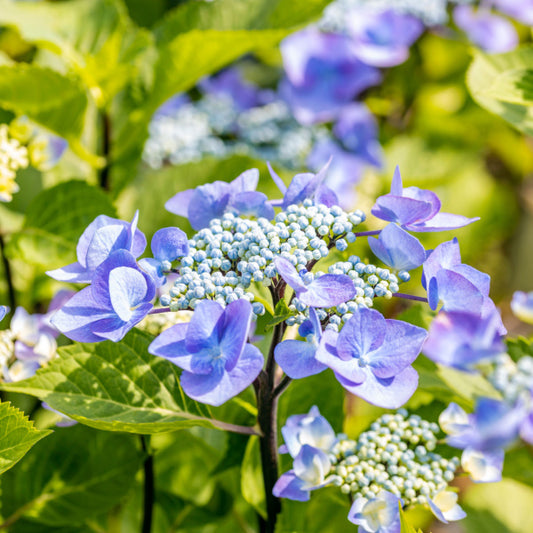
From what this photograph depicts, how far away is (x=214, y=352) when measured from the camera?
40 cm

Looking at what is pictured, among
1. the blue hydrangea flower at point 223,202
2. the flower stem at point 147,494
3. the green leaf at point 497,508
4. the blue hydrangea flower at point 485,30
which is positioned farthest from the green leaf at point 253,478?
the blue hydrangea flower at point 485,30

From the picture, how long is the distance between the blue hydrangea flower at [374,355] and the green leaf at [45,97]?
49cm

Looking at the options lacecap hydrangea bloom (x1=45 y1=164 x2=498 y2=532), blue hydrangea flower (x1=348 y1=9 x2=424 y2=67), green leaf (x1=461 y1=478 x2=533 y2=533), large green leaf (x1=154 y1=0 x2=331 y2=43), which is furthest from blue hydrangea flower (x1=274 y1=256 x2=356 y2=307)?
blue hydrangea flower (x1=348 y1=9 x2=424 y2=67)

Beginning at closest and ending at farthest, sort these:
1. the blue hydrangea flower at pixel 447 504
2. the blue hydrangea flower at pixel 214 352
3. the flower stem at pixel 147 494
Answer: the blue hydrangea flower at pixel 214 352 < the blue hydrangea flower at pixel 447 504 < the flower stem at pixel 147 494

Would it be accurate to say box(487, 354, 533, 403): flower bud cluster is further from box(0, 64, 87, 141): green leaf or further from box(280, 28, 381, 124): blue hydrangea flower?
box(280, 28, 381, 124): blue hydrangea flower

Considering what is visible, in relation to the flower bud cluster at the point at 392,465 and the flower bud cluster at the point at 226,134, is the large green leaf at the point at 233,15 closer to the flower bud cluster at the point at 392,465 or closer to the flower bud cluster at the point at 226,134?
the flower bud cluster at the point at 226,134

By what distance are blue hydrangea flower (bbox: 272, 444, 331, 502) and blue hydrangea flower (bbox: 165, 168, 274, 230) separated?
20 cm

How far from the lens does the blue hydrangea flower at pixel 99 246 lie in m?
0.44

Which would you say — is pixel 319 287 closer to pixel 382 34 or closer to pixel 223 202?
pixel 223 202

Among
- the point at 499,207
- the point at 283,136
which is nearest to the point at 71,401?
the point at 283,136

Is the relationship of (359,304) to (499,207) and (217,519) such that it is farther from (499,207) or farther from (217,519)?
(499,207)

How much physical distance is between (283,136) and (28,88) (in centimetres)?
59

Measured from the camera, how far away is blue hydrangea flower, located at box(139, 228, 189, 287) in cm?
45

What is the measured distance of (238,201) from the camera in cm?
50
